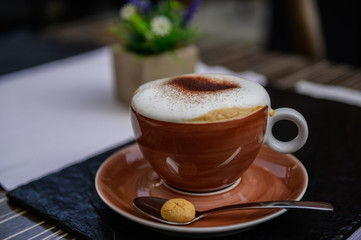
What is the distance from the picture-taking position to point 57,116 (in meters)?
0.85

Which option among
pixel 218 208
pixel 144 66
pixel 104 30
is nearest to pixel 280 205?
pixel 218 208

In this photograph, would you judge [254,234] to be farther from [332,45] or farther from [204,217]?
[332,45]

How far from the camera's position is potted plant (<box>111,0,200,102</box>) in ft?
2.69

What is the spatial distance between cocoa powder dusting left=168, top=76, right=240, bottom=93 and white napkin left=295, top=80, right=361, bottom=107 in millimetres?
389

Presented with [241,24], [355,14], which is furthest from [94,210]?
[241,24]

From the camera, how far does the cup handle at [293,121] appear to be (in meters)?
0.51

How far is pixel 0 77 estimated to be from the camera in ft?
3.41

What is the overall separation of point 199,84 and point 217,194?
4.8 inches

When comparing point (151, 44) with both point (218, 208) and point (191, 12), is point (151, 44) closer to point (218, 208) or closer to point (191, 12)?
point (191, 12)

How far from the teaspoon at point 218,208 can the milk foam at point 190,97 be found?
91 millimetres

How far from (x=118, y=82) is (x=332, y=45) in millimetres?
1183

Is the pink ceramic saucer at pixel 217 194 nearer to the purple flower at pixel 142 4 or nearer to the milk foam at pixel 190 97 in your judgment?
the milk foam at pixel 190 97

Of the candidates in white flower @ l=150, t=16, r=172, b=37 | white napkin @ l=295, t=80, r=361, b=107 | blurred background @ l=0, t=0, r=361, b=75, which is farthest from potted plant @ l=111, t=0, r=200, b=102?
white napkin @ l=295, t=80, r=361, b=107

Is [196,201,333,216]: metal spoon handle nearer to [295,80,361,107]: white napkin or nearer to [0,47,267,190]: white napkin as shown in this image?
[0,47,267,190]: white napkin
